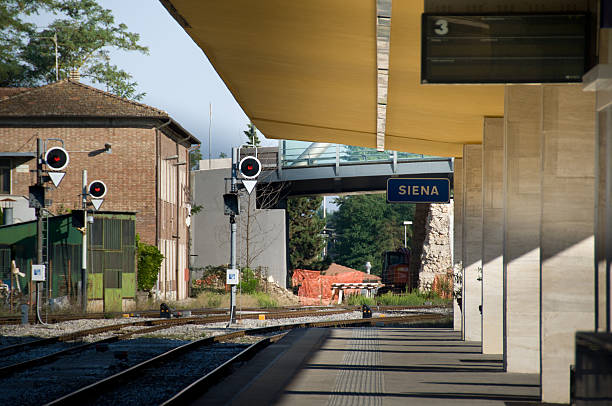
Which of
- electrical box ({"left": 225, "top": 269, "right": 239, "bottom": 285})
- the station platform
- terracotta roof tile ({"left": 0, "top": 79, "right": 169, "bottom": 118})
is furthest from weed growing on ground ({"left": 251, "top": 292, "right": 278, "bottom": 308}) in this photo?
the station platform

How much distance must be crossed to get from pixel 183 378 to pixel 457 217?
8827 mm

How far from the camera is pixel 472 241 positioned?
16.3 meters

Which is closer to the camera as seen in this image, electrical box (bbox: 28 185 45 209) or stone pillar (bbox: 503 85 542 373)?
stone pillar (bbox: 503 85 542 373)

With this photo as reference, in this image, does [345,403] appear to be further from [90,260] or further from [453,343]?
[90,260]

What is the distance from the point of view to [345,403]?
9.20 metres

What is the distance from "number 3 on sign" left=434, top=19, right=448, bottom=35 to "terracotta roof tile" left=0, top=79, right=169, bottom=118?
34574 millimetres

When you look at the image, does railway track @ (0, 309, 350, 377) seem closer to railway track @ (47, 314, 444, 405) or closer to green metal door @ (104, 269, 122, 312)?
railway track @ (47, 314, 444, 405)

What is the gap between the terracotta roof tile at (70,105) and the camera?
4119cm

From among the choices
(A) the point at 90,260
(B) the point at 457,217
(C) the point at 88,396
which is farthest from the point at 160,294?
(C) the point at 88,396

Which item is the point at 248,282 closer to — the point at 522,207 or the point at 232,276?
the point at 232,276

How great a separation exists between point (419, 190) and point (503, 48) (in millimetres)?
10565

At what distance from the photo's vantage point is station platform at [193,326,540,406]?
376 inches

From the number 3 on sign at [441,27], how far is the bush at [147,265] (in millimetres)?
31385

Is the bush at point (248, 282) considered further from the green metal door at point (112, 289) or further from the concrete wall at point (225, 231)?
the green metal door at point (112, 289)
